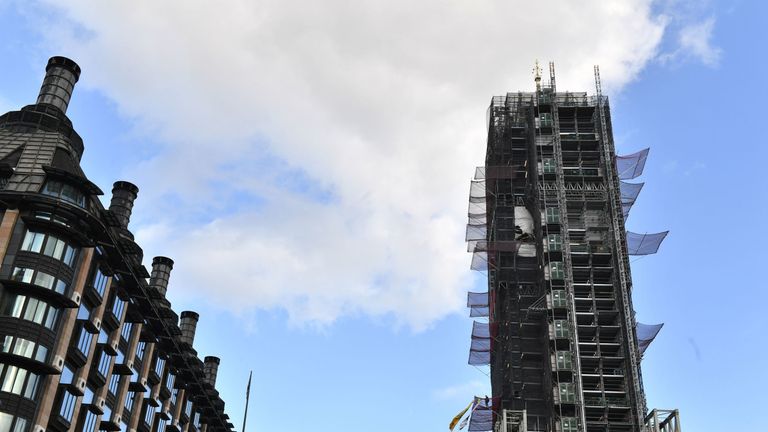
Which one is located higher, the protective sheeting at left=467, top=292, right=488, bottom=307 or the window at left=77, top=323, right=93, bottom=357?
the protective sheeting at left=467, top=292, right=488, bottom=307

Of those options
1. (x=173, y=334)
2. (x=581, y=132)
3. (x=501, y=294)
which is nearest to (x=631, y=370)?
(x=501, y=294)

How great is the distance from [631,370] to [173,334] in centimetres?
5108

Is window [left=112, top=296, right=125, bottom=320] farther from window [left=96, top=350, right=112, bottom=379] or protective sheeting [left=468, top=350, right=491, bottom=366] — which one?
protective sheeting [left=468, top=350, right=491, bottom=366]

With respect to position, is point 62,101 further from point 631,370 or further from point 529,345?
point 631,370

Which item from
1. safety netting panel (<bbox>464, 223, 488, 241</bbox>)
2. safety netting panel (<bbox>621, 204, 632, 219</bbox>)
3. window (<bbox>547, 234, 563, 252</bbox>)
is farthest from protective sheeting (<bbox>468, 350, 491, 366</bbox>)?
safety netting panel (<bbox>621, 204, 632, 219</bbox>)

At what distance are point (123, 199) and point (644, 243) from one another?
60779 millimetres

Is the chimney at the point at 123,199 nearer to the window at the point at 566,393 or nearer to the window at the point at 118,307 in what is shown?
the window at the point at 118,307

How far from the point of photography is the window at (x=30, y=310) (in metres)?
61.2

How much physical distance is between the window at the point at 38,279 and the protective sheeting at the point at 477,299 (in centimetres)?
5949

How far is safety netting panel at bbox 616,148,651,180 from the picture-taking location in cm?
10088

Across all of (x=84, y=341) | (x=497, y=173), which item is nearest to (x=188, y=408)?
(x=84, y=341)

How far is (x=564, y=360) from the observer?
87.7 meters

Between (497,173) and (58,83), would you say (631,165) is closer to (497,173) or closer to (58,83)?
(497,173)

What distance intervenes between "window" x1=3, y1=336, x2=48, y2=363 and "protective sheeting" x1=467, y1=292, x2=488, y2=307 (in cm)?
6135
